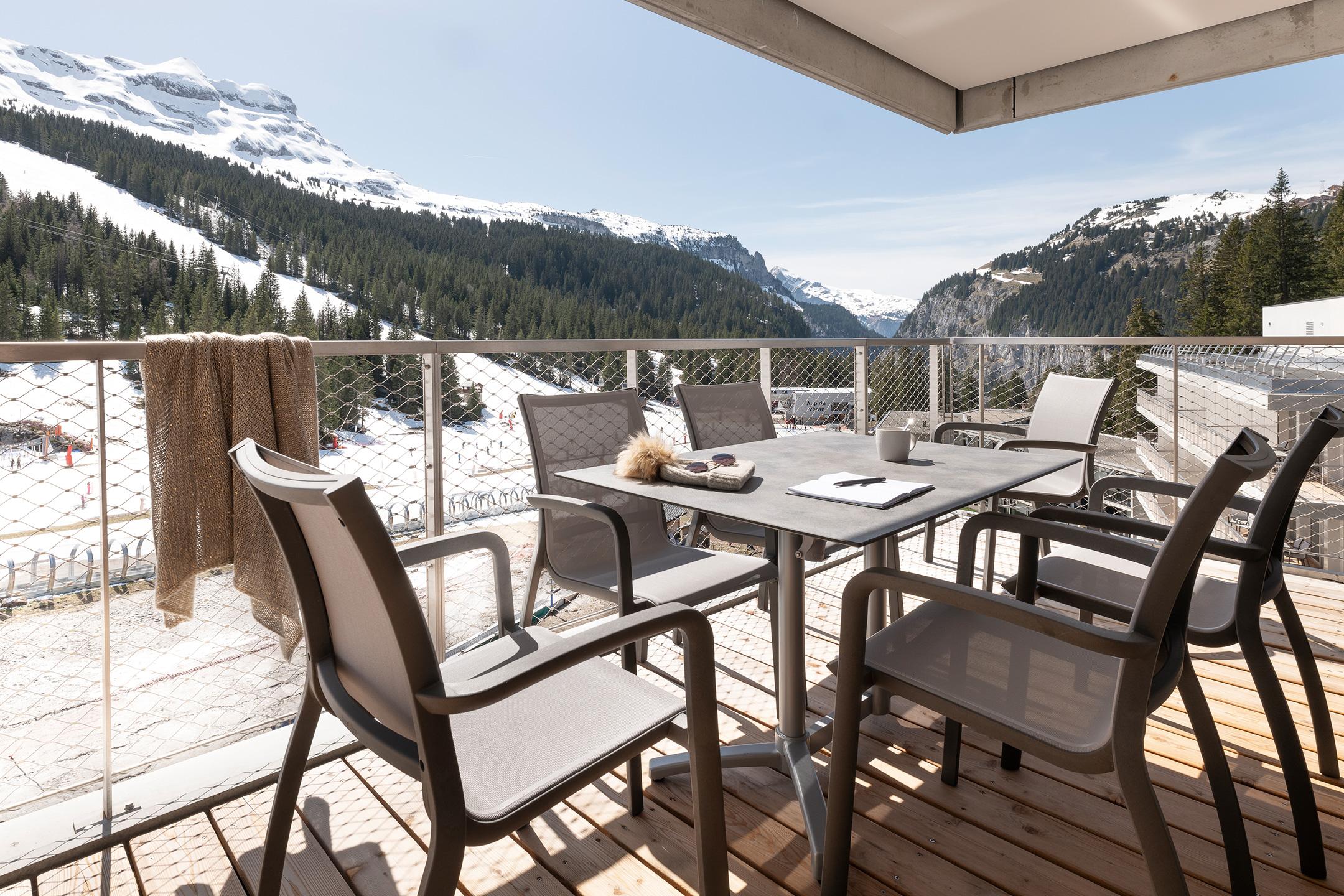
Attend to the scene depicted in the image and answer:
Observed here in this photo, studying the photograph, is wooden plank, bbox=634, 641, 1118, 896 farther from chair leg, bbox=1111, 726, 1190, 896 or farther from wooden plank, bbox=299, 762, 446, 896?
wooden plank, bbox=299, 762, 446, 896

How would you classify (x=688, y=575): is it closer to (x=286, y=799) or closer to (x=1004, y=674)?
(x=1004, y=674)

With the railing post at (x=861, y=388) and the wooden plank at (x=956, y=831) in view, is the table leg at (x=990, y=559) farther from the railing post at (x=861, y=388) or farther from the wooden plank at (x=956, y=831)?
the railing post at (x=861, y=388)

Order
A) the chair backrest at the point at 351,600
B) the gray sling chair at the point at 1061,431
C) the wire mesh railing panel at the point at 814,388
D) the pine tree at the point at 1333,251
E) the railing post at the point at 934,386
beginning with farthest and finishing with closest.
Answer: the pine tree at the point at 1333,251 → the railing post at the point at 934,386 → the wire mesh railing panel at the point at 814,388 → the gray sling chair at the point at 1061,431 → the chair backrest at the point at 351,600

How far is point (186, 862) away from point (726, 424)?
1859 mm

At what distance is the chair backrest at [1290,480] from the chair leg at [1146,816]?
605 mm

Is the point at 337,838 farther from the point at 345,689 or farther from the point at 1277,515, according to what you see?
the point at 1277,515

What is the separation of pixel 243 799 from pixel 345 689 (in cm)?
93

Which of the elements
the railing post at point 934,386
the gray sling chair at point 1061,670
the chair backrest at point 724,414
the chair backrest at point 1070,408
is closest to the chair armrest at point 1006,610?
the gray sling chair at point 1061,670

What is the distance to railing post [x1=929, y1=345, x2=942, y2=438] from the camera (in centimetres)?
421

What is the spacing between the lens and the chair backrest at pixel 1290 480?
124cm

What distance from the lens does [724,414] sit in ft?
8.45

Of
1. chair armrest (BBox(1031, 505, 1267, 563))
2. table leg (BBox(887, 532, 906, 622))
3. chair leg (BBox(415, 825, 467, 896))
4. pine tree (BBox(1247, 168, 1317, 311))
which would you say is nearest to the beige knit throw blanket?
chair leg (BBox(415, 825, 467, 896))

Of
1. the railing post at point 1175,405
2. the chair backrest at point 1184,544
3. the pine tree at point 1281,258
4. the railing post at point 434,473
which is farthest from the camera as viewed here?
the pine tree at point 1281,258

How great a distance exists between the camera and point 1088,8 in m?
3.96
